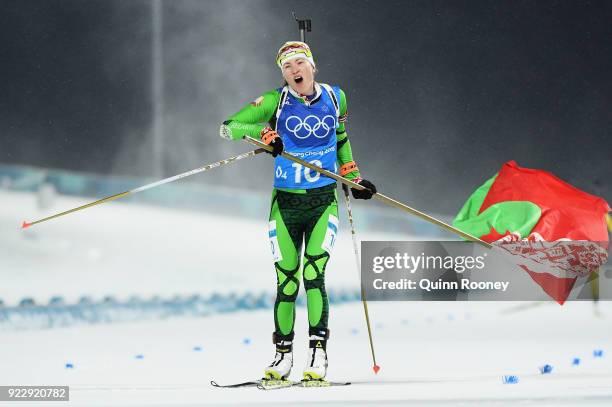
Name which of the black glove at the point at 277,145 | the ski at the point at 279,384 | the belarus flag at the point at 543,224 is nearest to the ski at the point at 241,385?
the ski at the point at 279,384

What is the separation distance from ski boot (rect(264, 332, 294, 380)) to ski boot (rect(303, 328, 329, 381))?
0.31 ft

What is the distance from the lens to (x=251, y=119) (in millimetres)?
4324

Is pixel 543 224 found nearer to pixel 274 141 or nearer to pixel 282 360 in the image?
pixel 282 360

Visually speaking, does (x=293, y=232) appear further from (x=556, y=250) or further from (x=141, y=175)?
(x=141, y=175)

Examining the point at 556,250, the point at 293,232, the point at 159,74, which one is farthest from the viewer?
the point at 159,74

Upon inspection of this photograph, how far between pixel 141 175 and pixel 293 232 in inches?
174

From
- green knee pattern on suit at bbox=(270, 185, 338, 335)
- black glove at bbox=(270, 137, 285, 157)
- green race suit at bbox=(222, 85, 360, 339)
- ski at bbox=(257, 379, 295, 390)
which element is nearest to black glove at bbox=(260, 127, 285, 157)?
black glove at bbox=(270, 137, 285, 157)

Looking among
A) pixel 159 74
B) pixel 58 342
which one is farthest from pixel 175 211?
pixel 58 342

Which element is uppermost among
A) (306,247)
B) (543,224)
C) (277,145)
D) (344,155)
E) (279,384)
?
(543,224)

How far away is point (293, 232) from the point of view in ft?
14.3

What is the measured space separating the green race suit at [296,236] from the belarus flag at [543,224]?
1850 mm

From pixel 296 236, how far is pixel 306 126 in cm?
50

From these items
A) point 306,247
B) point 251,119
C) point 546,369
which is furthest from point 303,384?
point 546,369

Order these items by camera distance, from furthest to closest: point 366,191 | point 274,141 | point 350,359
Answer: point 350,359 < point 366,191 < point 274,141
